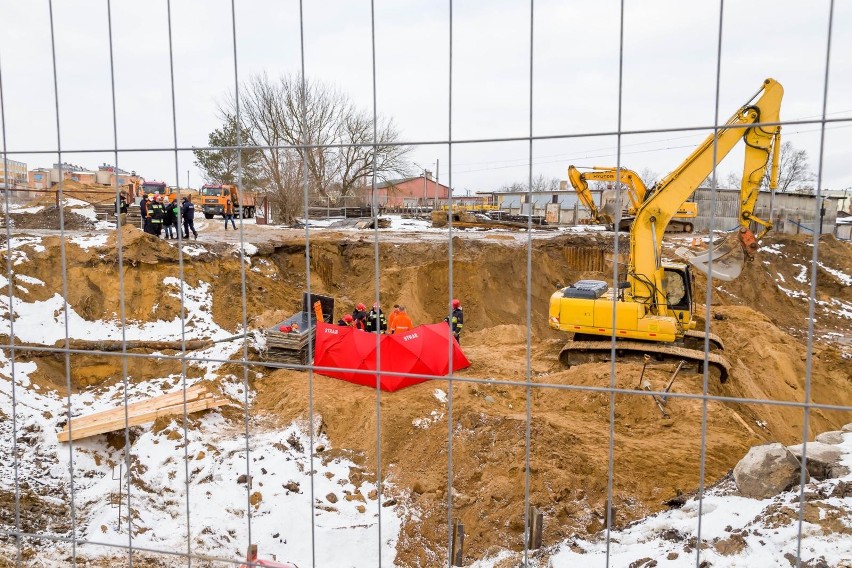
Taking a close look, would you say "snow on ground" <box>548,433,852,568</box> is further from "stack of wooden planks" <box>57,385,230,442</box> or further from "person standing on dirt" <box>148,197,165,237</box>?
"person standing on dirt" <box>148,197,165,237</box>

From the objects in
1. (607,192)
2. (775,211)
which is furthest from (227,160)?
(775,211)

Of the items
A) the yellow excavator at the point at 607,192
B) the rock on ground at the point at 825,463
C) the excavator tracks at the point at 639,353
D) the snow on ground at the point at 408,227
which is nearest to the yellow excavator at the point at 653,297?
the excavator tracks at the point at 639,353

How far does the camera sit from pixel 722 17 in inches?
98.8

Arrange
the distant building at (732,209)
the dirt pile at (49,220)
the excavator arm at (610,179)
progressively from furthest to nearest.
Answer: the dirt pile at (49,220) < the distant building at (732,209) < the excavator arm at (610,179)

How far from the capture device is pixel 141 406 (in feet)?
31.1

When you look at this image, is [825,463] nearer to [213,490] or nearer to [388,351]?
[388,351]

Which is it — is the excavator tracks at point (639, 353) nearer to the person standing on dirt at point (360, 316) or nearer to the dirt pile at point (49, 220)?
the person standing on dirt at point (360, 316)

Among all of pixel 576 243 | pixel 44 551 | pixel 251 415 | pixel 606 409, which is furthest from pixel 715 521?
pixel 576 243

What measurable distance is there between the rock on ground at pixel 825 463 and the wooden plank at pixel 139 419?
8012 mm

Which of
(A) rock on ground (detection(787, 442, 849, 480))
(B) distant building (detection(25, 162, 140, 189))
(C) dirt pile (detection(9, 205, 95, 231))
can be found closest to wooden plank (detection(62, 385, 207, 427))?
(B) distant building (detection(25, 162, 140, 189))

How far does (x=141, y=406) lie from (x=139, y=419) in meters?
0.60

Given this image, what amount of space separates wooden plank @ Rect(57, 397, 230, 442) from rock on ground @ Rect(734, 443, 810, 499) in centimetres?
748

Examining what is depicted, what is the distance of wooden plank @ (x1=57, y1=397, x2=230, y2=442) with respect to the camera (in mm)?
8508

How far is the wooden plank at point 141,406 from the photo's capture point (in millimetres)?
8969
